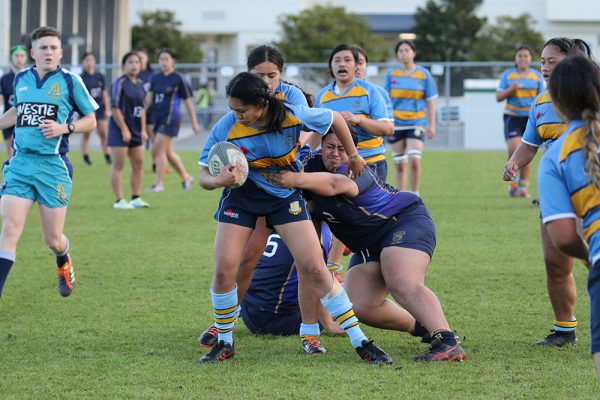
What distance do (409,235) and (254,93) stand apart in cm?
133

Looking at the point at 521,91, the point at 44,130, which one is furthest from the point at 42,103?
the point at 521,91

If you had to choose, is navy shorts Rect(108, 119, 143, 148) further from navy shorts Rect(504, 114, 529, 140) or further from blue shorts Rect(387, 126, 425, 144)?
navy shorts Rect(504, 114, 529, 140)

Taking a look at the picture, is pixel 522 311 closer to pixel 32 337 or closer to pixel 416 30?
pixel 32 337

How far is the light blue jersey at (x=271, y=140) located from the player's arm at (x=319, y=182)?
0.31 ft

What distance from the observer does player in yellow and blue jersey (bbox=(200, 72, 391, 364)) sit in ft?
17.6

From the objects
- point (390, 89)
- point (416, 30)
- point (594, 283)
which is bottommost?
point (594, 283)

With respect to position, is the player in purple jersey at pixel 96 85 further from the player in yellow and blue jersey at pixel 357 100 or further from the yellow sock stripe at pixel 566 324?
the yellow sock stripe at pixel 566 324

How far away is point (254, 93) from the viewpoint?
16.8 feet

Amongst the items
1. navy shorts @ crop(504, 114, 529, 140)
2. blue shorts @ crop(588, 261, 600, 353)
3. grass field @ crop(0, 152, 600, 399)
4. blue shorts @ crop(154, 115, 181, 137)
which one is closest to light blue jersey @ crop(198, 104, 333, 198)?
grass field @ crop(0, 152, 600, 399)

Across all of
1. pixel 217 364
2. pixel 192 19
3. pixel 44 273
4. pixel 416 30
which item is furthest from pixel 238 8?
pixel 217 364

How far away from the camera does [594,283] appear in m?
3.61

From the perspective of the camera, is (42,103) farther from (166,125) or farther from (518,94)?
(518,94)

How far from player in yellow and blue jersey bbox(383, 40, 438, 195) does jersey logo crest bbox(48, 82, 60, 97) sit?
680 centimetres

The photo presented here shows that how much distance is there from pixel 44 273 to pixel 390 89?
6.27m
